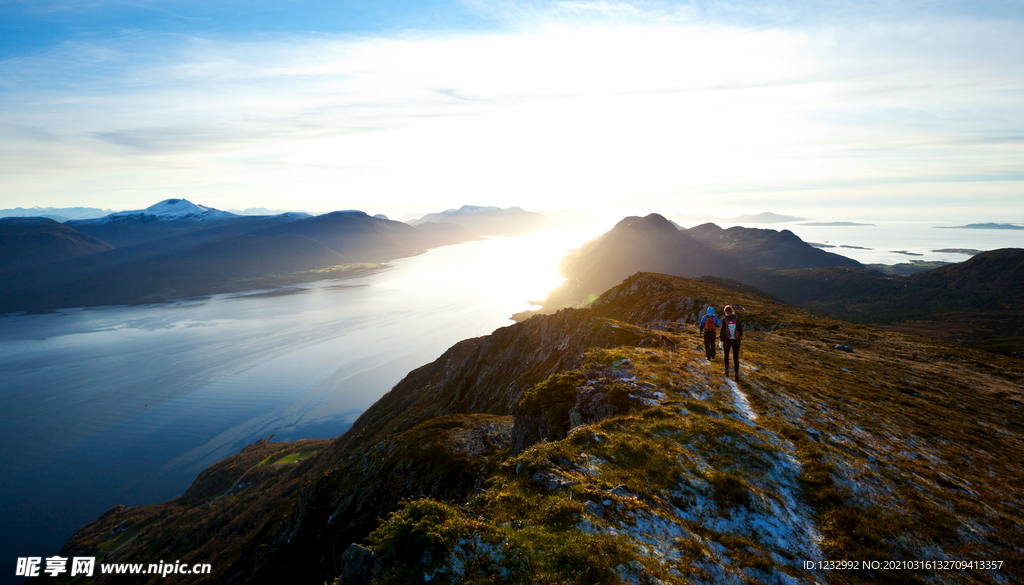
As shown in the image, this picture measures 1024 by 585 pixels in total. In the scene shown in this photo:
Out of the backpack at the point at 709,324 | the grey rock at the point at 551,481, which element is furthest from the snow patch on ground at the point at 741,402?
the grey rock at the point at 551,481

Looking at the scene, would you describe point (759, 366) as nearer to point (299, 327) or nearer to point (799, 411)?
point (799, 411)

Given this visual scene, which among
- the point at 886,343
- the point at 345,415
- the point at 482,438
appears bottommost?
the point at 345,415

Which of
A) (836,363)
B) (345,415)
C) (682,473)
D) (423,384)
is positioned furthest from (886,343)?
(345,415)

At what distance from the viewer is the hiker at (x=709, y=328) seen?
22.3 metres

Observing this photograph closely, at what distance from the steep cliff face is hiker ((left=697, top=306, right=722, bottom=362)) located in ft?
2.67

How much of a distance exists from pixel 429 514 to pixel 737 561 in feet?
26.1

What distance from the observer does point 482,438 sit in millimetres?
26672

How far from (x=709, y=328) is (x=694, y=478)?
12.6 metres

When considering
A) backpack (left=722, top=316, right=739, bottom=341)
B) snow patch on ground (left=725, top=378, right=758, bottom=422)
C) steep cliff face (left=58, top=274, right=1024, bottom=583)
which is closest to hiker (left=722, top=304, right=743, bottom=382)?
backpack (left=722, top=316, right=739, bottom=341)

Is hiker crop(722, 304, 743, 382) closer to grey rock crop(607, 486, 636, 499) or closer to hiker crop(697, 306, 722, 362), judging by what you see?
hiker crop(697, 306, 722, 362)

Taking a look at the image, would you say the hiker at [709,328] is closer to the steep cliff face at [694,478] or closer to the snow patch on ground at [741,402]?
the steep cliff face at [694,478]

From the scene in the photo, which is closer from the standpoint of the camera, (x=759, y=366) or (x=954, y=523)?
(x=954, y=523)

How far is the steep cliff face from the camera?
9.05 m

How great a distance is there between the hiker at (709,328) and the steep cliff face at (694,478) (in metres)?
0.81
